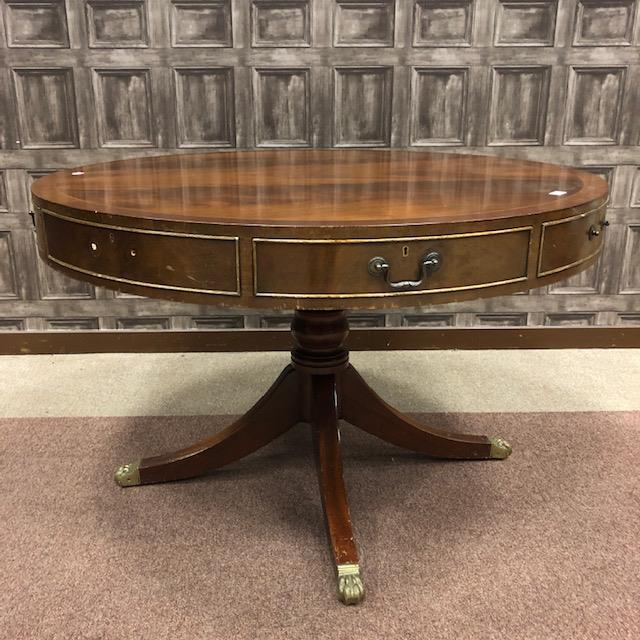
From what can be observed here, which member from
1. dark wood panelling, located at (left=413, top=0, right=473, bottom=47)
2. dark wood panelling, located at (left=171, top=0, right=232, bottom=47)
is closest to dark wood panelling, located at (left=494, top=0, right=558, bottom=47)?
dark wood panelling, located at (left=413, top=0, right=473, bottom=47)

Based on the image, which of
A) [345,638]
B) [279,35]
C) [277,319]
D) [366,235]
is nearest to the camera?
[366,235]

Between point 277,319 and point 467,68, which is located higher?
point 467,68

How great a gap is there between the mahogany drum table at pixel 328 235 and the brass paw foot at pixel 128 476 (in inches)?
21.1

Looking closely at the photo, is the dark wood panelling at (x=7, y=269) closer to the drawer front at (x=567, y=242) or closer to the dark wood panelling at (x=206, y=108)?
the dark wood panelling at (x=206, y=108)

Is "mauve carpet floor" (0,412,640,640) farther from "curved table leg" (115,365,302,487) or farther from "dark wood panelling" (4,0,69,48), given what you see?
"dark wood panelling" (4,0,69,48)

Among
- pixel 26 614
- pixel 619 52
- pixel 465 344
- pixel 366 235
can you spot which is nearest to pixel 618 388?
→ pixel 465 344

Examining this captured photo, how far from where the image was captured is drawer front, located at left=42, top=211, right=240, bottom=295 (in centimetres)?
118

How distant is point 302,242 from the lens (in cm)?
114

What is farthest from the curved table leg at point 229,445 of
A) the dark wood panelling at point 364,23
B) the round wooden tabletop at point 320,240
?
the dark wood panelling at point 364,23

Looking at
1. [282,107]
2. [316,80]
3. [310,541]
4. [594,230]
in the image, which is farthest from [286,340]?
[594,230]

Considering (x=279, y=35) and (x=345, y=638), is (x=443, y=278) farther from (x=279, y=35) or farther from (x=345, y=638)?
(x=279, y=35)

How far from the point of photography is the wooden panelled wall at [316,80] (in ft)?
8.14

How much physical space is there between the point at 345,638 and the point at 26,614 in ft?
2.22

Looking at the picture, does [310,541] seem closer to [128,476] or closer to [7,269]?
[128,476]
